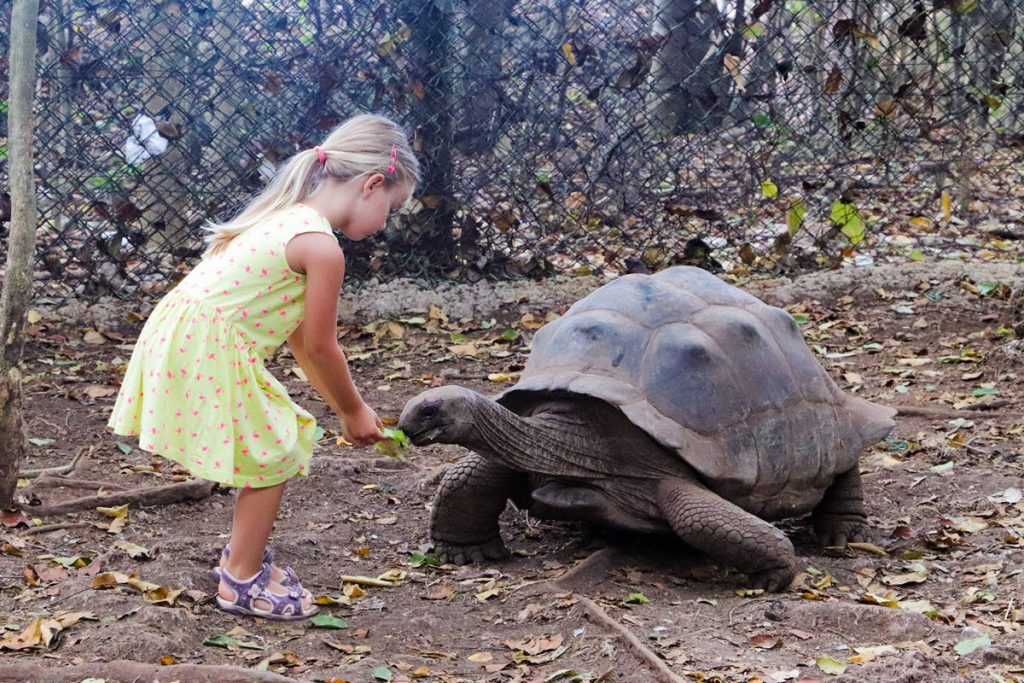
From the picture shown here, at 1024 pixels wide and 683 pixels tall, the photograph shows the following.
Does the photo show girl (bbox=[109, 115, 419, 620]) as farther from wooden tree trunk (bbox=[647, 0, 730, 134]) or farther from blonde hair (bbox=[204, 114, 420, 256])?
wooden tree trunk (bbox=[647, 0, 730, 134])

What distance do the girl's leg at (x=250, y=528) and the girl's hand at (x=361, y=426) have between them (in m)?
0.25

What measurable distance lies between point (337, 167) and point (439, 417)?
0.77 m

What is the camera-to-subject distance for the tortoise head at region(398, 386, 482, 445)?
11.8 feet

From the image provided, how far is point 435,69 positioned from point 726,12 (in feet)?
5.51

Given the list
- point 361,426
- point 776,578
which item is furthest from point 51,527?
point 776,578

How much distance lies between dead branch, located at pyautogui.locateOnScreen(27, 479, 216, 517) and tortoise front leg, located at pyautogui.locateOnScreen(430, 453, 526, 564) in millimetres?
909

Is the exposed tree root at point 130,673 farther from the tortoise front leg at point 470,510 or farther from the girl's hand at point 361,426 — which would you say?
the tortoise front leg at point 470,510

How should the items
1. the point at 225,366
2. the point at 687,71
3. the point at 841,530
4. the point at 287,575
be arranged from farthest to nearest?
the point at 687,71 < the point at 841,530 < the point at 287,575 < the point at 225,366

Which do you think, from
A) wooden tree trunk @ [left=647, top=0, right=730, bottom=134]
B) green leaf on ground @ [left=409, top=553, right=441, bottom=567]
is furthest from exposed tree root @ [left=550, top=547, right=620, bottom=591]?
wooden tree trunk @ [left=647, top=0, right=730, bottom=134]

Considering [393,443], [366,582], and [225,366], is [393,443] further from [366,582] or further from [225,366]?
[225,366]

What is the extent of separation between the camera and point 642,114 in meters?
7.14

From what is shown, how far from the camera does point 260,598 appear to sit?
11.5 ft

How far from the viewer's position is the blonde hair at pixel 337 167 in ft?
11.3

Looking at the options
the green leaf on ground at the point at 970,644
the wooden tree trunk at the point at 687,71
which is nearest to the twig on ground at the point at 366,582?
the green leaf on ground at the point at 970,644
